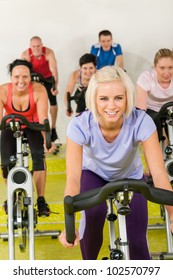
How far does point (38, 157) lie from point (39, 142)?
0.11m

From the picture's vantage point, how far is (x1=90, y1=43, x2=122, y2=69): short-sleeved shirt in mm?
6008

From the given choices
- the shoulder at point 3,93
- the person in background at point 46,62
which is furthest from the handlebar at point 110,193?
the person in background at point 46,62

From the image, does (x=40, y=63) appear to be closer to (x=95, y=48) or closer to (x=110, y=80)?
(x=95, y=48)

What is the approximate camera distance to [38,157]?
11.2 feet

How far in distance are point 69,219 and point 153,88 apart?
7.19 ft

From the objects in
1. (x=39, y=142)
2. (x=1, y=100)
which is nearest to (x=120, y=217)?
(x=39, y=142)

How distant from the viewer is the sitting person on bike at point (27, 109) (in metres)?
3.35

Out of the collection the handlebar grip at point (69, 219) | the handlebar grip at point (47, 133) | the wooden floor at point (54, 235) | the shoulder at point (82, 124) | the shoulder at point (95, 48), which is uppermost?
the shoulder at point (95, 48)

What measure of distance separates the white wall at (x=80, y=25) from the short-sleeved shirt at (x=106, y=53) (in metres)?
0.32

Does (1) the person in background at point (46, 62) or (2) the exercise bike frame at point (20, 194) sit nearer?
(2) the exercise bike frame at point (20, 194)

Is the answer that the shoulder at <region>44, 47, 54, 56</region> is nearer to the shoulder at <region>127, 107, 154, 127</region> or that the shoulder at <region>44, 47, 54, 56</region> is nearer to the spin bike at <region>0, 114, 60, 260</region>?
the spin bike at <region>0, 114, 60, 260</region>

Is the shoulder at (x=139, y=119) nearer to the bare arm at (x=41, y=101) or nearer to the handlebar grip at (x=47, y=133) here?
the handlebar grip at (x=47, y=133)

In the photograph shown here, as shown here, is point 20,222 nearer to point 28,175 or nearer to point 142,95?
point 28,175

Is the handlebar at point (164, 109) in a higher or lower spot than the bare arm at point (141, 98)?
lower
